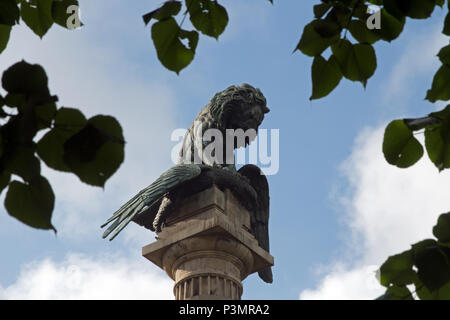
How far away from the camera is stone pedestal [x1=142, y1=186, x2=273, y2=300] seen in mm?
8062

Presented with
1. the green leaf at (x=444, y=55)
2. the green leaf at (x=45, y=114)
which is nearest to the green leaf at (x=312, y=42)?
the green leaf at (x=444, y=55)

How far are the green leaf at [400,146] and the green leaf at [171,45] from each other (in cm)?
74

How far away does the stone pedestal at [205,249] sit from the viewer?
8062mm

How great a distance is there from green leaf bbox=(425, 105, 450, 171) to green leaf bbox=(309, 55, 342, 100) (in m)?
0.34

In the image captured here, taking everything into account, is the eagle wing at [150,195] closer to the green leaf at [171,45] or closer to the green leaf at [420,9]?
the green leaf at [171,45]

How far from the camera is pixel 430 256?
63.9 inches

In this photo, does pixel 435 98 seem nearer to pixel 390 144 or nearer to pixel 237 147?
pixel 390 144

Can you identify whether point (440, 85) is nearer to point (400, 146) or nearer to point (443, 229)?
point (400, 146)

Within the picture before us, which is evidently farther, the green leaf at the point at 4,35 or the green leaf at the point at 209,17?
the green leaf at the point at 209,17

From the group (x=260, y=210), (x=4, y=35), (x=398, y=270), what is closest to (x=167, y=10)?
(x=4, y=35)

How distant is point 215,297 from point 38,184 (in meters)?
6.66

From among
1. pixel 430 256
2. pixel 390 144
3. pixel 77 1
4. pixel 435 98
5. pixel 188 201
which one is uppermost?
pixel 188 201

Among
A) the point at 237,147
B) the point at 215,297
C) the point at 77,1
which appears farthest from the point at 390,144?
the point at 237,147

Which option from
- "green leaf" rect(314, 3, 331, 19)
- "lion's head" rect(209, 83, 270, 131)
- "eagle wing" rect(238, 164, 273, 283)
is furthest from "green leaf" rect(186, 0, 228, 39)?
"eagle wing" rect(238, 164, 273, 283)
